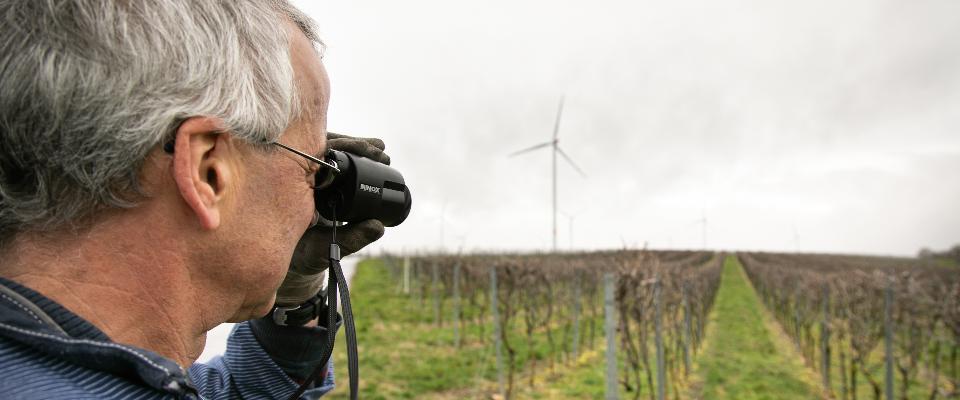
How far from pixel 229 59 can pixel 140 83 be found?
0.43 feet

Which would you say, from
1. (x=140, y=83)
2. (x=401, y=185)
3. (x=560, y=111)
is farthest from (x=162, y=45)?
(x=560, y=111)

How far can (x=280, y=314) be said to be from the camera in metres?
1.33

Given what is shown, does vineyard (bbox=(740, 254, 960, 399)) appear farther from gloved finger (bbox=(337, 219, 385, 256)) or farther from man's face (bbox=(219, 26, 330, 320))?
man's face (bbox=(219, 26, 330, 320))

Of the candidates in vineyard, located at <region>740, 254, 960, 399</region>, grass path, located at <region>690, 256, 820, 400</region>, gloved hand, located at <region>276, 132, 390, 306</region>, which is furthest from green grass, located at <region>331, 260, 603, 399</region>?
gloved hand, located at <region>276, 132, 390, 306</region>

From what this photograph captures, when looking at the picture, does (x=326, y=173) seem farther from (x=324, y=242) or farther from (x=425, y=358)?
(x=425, y=358)

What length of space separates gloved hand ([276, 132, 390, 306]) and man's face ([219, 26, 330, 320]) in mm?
181

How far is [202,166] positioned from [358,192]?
38 centimetres

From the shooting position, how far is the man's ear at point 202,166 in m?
0.69

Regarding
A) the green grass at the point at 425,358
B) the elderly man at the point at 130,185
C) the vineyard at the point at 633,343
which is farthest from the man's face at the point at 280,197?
the green grass at the point at 425,358

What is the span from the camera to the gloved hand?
1.15 meters

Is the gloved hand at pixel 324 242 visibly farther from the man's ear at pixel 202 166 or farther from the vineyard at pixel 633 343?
the vineyard at pixel 633 343

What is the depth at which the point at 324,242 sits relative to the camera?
120 cm

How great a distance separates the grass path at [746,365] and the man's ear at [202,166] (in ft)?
33.5

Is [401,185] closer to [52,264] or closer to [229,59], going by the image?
[229,59]
